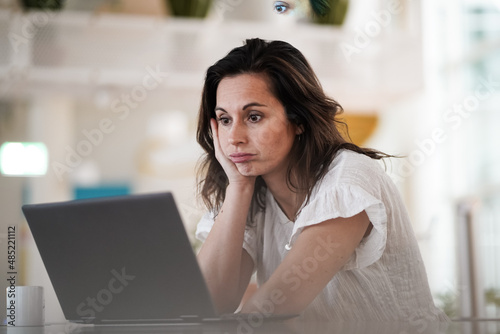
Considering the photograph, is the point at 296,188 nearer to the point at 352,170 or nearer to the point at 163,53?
the point at 352,170

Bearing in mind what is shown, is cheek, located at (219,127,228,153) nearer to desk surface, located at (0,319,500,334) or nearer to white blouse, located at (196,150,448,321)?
white blouse, located at (196,150,448,321)

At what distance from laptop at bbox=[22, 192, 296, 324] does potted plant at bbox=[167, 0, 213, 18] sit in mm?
3704

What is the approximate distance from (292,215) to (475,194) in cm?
324

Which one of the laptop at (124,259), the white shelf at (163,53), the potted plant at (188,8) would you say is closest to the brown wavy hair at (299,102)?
the laptop at (124,259)

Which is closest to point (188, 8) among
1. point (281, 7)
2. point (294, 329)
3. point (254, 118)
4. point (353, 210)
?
point (281, 7)

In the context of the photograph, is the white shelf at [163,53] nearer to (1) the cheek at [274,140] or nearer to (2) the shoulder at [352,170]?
(1) the cheek at [274,140]

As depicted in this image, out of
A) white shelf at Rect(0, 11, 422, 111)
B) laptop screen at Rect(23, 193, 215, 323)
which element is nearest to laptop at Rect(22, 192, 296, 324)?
laptop screen at Rect(23, 193, 215, 323)

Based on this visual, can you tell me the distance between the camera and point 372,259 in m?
1.45

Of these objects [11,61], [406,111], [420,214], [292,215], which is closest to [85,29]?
[11,61]

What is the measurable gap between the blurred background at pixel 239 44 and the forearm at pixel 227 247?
245cm

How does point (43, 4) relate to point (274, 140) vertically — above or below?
above

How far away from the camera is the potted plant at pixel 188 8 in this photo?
4.71m

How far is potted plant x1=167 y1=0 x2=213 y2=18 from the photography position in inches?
185

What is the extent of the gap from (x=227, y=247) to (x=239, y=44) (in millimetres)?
3323
